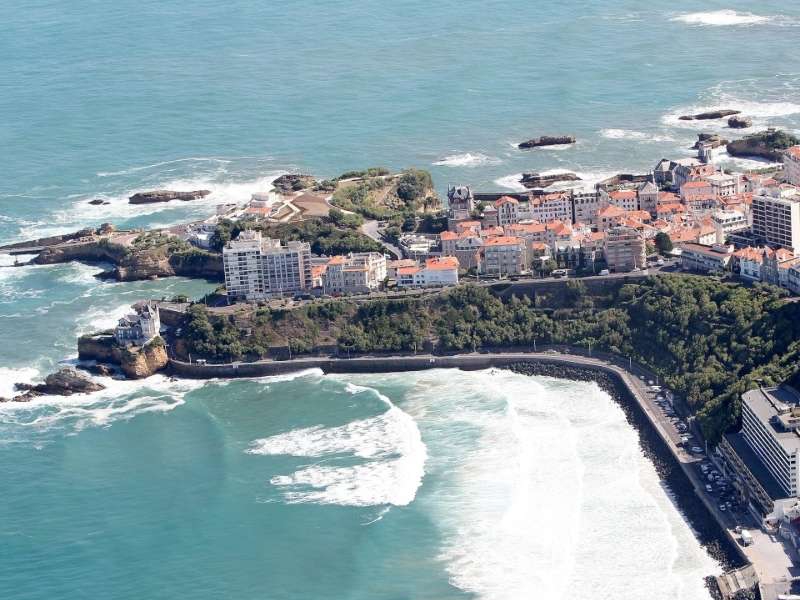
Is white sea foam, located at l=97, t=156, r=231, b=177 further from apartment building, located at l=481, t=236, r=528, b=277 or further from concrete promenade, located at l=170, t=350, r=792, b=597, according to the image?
concrete promenade, located at l=170, t=350, r=792, b=597

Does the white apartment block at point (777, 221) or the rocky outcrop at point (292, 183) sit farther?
the rocky outcrop at point (292, 183)

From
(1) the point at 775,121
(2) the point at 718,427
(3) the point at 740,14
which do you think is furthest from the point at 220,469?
(3) the point at 740,14

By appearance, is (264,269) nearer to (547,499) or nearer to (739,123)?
(547,499)

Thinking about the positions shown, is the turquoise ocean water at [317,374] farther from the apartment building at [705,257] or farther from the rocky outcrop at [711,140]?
the apartment building at [705,257]

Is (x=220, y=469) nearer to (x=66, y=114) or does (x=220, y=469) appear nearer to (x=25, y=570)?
(x=25, y=570)

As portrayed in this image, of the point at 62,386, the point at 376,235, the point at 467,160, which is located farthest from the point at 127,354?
the point at 467,160

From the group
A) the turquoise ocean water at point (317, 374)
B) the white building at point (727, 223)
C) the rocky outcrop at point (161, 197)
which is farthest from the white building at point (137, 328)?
the white building at point (727, 223)
